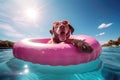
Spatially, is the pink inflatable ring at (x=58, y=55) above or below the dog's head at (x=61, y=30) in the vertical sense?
below

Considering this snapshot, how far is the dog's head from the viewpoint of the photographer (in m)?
3.65

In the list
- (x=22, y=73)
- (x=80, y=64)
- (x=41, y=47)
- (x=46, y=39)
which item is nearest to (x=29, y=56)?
(x=41, y=47)

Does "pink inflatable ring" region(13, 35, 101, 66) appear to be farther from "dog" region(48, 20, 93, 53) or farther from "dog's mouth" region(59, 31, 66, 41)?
"dog's mouth" region(59, 31, 66, 41)

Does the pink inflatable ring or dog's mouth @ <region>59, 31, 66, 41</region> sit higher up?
dog's mouth @ <region>59, 31, 66, 41</region>

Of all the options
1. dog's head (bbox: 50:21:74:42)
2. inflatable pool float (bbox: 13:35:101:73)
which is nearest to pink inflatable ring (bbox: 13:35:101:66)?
inflatable pool float (bbox: 13:35:101:73)

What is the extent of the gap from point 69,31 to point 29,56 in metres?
1.16

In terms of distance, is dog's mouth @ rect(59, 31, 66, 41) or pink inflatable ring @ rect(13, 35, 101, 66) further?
dog's mouth @ rect(59, 31, 66, 41)

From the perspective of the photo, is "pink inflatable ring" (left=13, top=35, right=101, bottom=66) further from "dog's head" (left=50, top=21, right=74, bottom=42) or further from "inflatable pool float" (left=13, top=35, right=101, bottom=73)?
"dog's head" (left=50, top=21, right=74, bottom=42)

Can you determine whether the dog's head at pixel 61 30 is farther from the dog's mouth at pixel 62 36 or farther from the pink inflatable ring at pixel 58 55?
the pink inflatable ring at pixel 58 55

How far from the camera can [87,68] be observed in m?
3.09

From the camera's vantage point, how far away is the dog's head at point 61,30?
12.0 ft

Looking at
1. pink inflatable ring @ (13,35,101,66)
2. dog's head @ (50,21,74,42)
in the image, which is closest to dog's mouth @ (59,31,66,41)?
dog's head @ (50,21,74,42)

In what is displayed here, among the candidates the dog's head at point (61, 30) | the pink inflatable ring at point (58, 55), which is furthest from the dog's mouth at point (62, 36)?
the pink inflatable ring at point (58, 55)

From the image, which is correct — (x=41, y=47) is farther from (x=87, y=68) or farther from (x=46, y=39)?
(x=46, y=39)
